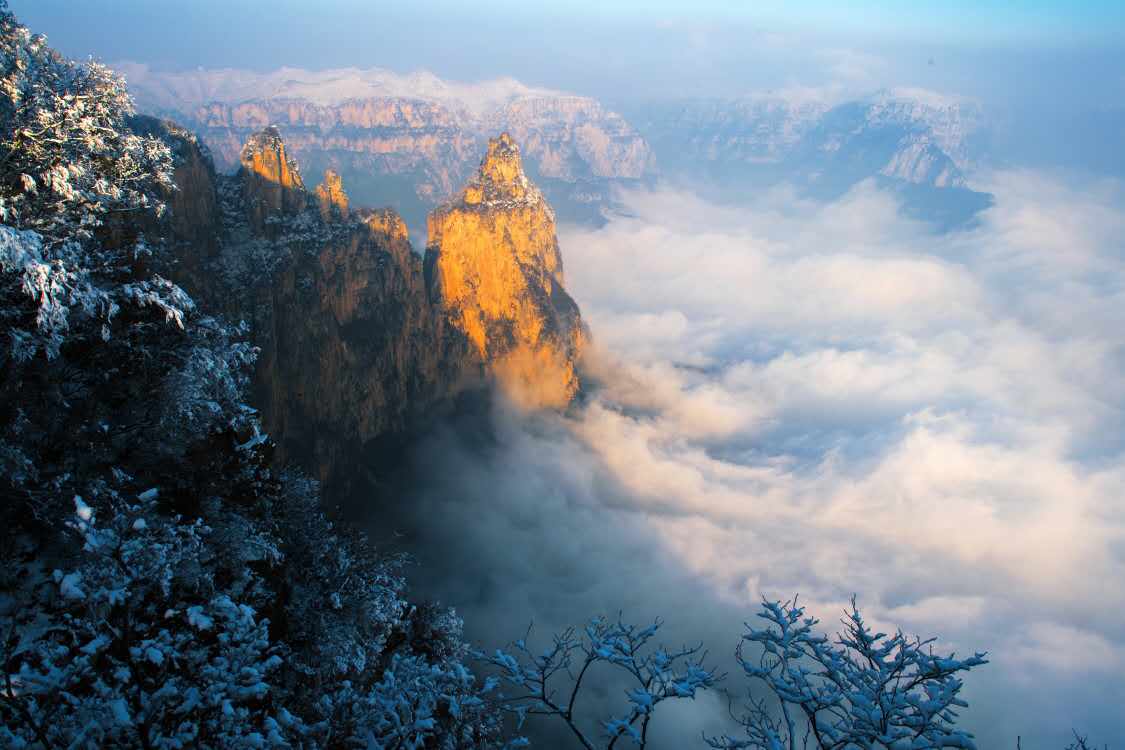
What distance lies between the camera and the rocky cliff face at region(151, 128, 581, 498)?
55.1 meters

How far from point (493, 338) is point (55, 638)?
8990 centimetres

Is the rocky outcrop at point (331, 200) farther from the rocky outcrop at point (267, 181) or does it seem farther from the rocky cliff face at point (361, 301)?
the rocky outcrop at point (267, 181)

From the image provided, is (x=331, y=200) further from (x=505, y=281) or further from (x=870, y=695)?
(x=870, y=695)

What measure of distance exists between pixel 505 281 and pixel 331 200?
1411 inches

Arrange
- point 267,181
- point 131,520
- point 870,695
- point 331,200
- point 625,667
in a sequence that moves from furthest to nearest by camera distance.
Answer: point 331,200, point 267,181, point 131,520, point 625,667, point 870,695

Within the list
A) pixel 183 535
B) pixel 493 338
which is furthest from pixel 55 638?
pixel 493 338

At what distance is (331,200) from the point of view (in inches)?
2785

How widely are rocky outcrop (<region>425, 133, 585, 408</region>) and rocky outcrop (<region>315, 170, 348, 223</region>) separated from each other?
75.0ft

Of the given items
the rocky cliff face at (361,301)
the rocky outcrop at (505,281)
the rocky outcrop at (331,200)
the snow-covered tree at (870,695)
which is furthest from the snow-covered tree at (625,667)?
the rocky outcrop at (505,281)

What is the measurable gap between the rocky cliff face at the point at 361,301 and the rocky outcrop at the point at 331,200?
0.54 feet

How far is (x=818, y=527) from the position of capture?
135m

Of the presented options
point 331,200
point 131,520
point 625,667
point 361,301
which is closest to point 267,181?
point 331,200

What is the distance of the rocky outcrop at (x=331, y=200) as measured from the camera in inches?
2680

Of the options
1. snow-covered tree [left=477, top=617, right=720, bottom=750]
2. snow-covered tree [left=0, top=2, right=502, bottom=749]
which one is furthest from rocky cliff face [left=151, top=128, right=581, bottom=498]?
snow-covered tree [left=477, top=617, right=720, bottom=750]
